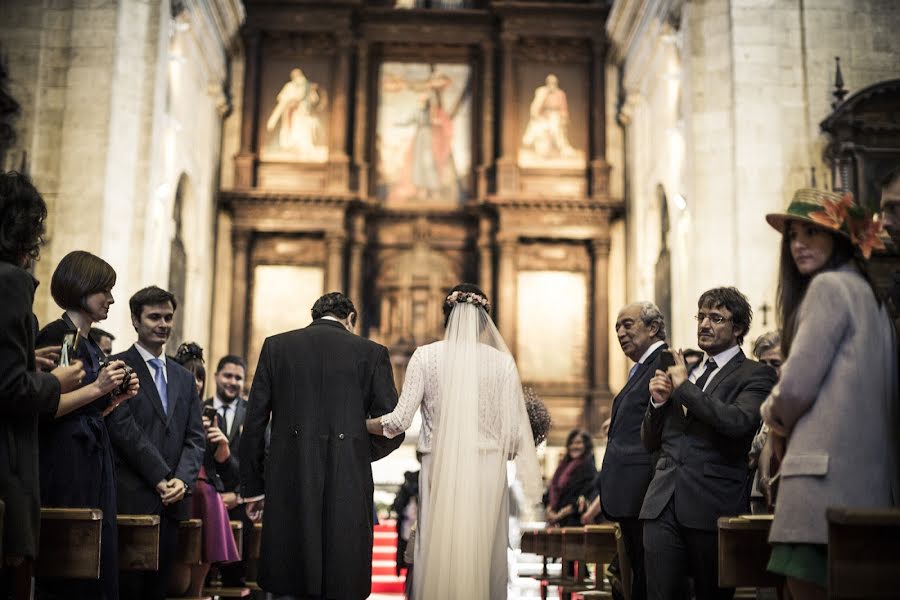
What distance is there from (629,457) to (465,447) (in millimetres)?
841

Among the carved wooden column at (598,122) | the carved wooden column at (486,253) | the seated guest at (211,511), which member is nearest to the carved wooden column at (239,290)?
the carved wooden column at (486,253)

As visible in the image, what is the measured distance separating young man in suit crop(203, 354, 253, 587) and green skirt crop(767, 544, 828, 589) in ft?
15.9

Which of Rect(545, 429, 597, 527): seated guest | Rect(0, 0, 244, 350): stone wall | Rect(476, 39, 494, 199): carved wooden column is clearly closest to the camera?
Rect(545, 429, 597, 527): seated guest

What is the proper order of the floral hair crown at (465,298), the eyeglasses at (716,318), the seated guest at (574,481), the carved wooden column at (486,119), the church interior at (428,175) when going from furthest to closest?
the carved wooden column at (486,119), the church interior at (428,175), the seated guest at (574,481), the floral hair crown at (465,298), the eyeglasses at (716,318)

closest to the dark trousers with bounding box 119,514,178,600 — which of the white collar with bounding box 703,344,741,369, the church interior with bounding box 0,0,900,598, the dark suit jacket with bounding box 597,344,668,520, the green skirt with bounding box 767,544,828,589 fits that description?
the dark suit jacket with bounding box 597,344,668,520

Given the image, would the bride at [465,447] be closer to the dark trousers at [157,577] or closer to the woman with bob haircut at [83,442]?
the dark trousers at [157,577]

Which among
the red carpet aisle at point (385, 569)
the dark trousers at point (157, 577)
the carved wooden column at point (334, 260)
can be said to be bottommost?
the red carpet aisle at point (385, 569)

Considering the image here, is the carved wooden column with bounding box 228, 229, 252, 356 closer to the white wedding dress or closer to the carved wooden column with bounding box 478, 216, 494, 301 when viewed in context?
the carved wooden column with bounding box 478, 216, 494, 301

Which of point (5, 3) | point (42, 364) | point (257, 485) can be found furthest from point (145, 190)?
point (42, 364)

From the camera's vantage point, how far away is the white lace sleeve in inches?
211

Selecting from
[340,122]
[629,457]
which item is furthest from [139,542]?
[340,122]

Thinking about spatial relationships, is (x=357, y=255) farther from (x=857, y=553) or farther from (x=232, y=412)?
(x=857, y=553)

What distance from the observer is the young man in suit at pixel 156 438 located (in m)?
5.07

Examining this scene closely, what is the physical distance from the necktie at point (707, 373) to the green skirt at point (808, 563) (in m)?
1.83
